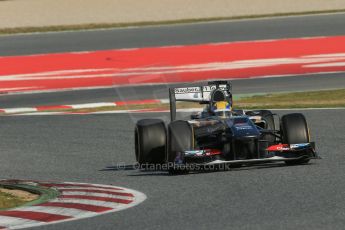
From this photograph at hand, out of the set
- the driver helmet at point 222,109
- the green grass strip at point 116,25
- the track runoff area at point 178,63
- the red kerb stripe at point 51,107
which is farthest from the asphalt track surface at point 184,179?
the green grass strip at point 116,25

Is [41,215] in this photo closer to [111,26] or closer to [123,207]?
[123,207]

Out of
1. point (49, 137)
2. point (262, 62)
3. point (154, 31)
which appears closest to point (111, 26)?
point (154, 31)

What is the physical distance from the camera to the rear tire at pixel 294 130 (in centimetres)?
1320

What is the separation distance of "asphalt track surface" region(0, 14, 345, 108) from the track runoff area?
0.59 metres

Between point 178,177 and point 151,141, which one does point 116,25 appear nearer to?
point 151,141

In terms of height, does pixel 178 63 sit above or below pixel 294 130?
above

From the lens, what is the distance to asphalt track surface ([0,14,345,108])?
2481 cm

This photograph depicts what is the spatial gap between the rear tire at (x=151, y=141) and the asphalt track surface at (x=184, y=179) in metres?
0.26

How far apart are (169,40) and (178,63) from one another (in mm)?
4258

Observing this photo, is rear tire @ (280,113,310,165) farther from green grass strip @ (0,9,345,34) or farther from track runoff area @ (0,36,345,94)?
green grass strip @ (0,9,345,34)

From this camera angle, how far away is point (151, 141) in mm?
13508

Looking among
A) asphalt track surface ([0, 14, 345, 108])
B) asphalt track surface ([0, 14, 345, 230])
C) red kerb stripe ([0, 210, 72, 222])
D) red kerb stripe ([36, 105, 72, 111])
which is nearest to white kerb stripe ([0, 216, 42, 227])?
red kerb stripe ([0, 210, 72, 222])

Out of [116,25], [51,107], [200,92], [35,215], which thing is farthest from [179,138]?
[116,25]

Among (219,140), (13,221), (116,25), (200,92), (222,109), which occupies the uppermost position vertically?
(116,25)
